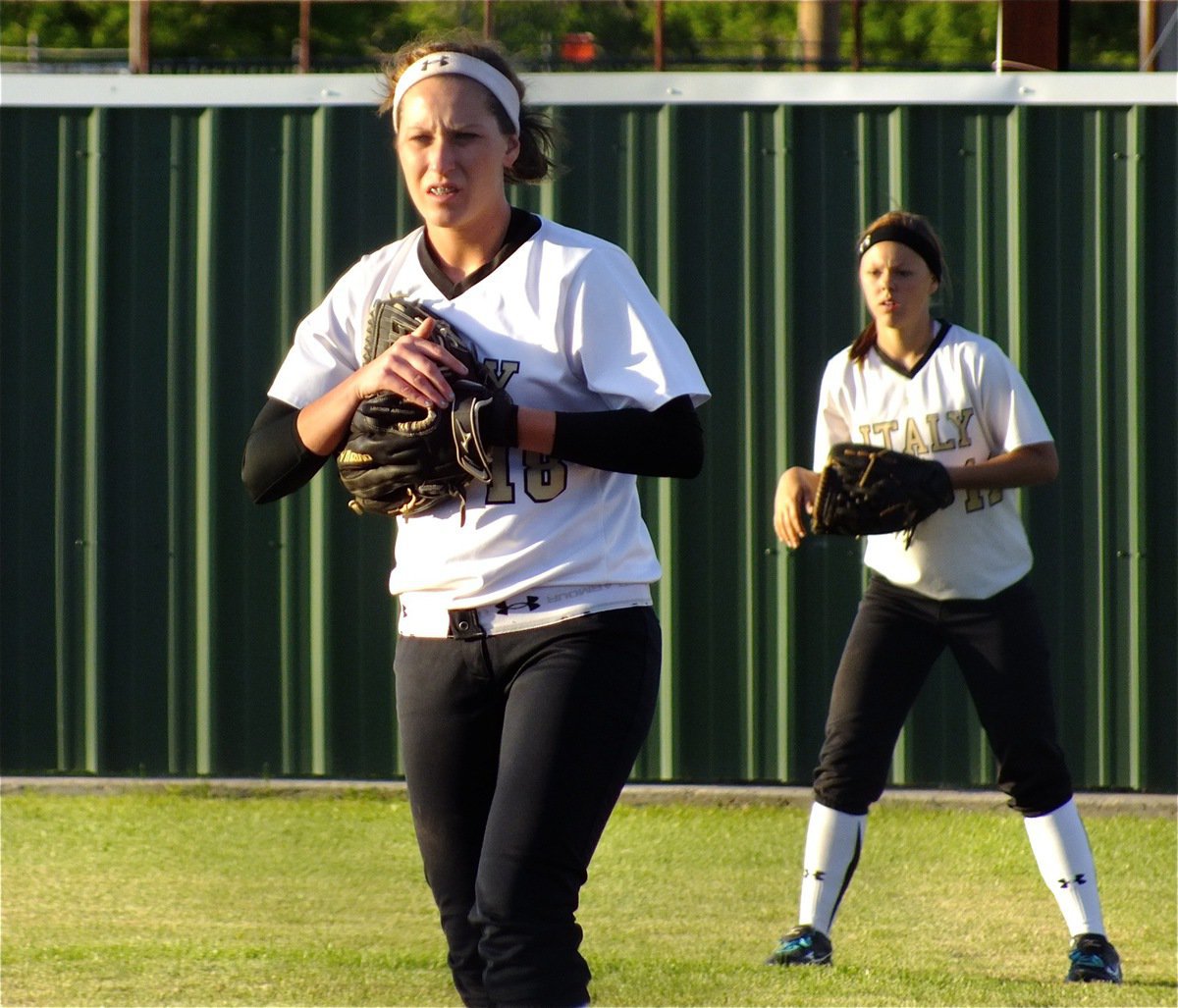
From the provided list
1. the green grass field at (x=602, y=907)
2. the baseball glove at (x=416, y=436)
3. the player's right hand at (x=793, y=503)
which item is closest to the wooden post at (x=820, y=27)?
the green grass field at (x=602, y=907)

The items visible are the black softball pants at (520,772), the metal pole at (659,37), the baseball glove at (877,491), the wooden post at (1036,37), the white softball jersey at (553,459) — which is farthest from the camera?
the metal pole at (659,37)

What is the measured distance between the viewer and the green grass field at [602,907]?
448 cm

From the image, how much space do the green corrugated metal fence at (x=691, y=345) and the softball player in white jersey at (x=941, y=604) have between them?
8.60 ft

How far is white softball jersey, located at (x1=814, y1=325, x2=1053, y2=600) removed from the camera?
15.9ft

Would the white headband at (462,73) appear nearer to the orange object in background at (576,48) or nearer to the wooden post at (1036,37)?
the wooden post at (1036,37)

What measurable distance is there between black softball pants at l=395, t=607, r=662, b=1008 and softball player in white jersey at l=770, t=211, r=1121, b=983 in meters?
2.01

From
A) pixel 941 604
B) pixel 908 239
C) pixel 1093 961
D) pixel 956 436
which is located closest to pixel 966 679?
pixel 941 604

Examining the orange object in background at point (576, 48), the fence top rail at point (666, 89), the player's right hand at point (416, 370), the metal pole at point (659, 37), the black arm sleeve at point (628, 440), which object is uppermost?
the orange object in background at point (576, 48)

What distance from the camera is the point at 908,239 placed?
191 inches

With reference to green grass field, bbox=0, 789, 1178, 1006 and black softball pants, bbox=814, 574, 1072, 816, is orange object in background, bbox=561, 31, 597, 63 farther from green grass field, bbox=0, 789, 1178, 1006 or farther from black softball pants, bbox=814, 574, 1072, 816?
black softball pants, bbox=814, 574, 1072, 816

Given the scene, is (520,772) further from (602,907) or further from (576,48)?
(576,48)

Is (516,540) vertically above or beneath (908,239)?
beneath

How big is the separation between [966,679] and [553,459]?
2359 millimetres

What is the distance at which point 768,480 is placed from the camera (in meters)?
7.62
